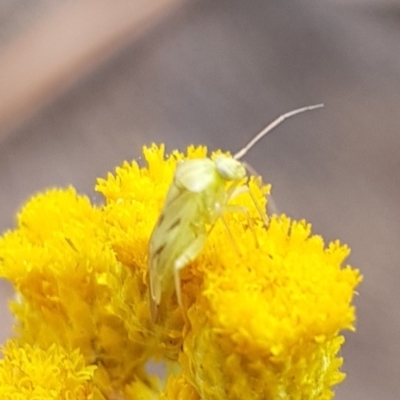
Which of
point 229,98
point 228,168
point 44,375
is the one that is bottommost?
point 44,375

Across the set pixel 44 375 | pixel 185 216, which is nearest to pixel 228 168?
pixel 185 216

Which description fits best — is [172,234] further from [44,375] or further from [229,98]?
[229,98]

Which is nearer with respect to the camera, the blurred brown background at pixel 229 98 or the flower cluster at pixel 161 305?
the flower cluster at pixel 161 305

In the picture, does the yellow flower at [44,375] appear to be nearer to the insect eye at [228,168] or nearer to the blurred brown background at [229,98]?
the insect eye at [228,168]

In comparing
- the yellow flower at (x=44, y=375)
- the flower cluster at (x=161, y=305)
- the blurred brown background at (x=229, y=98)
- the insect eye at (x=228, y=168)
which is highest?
the blurred brown background at (x=229, y=98)

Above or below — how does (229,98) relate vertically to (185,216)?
above

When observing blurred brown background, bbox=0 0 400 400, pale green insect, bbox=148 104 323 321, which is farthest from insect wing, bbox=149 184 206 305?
blurred brown background, bbox=0 0 400 400

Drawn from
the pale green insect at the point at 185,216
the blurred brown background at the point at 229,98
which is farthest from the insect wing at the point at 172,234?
the blurred brown background at the point at 229,98

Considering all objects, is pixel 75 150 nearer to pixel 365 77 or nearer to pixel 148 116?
pixel 148 116
